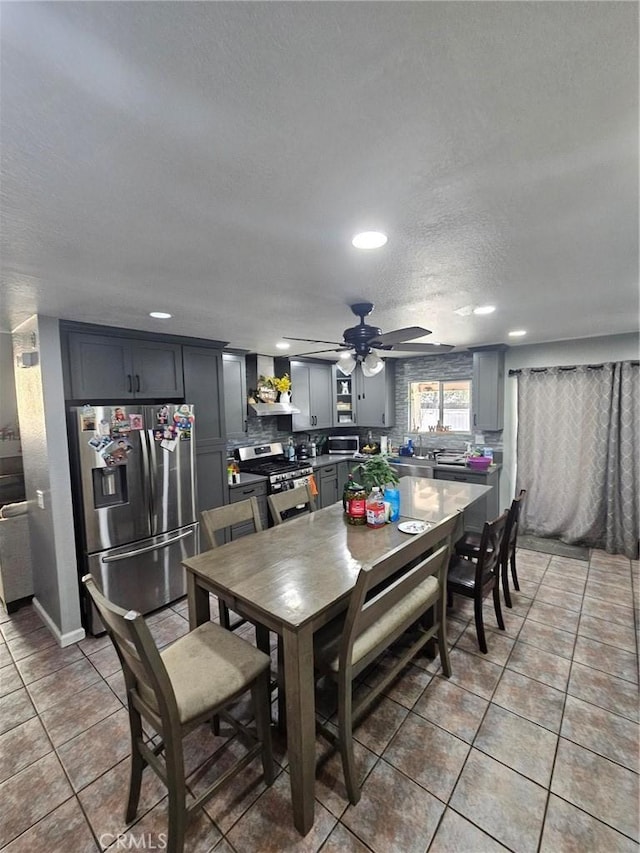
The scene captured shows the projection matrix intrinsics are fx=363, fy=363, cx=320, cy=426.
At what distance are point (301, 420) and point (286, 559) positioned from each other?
332cm

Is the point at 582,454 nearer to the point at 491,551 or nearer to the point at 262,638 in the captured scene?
the point at 491,551

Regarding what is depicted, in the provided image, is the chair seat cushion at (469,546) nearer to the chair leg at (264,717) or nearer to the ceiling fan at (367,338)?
the ceiling fan at (367,338)

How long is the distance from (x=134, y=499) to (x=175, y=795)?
1.99m

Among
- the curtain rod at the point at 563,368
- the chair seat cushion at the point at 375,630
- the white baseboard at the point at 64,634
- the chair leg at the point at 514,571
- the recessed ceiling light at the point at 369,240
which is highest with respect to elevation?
the recessed ceiling light at the point at 369,240

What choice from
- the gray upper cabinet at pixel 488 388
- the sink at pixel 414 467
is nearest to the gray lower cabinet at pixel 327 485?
the sink at pixel 414 467

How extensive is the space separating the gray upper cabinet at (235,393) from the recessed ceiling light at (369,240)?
2928 millimetres

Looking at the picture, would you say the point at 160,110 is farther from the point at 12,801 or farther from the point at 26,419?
the point at 26,419

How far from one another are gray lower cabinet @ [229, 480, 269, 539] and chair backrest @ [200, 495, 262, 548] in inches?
47.7

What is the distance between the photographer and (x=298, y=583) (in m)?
1.71

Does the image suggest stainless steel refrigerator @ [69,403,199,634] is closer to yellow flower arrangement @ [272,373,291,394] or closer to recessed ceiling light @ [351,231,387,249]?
yellow flower arrangement @ [272,373,291,394]

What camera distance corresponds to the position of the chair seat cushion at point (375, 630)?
5.41ft

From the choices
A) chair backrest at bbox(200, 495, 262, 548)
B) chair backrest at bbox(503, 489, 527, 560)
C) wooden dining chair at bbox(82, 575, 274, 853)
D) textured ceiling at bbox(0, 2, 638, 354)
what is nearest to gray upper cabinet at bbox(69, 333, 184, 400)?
textured ceiling at bbox(0, 2, 638, 354)

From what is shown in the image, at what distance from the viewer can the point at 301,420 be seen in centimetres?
521

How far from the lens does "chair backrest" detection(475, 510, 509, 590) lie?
2.35 meters
